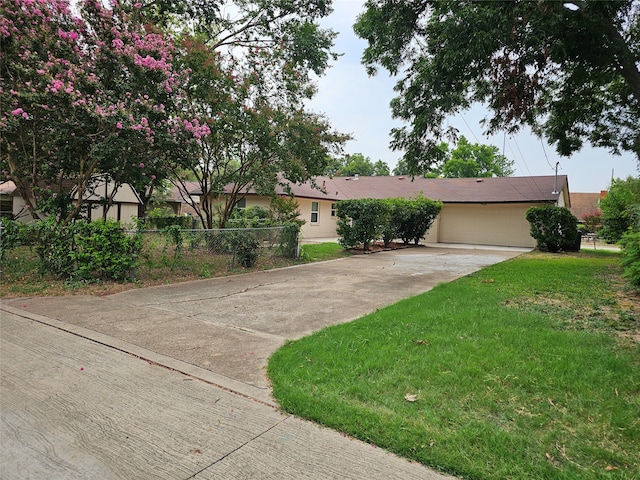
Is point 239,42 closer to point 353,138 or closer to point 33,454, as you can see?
point 353,138

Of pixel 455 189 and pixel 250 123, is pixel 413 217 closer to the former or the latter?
pixel 455 189

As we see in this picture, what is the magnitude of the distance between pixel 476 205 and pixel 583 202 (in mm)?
33407

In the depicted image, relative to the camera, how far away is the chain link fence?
8266 mm

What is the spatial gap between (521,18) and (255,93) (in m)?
7.17

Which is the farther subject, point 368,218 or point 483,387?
point 368,218

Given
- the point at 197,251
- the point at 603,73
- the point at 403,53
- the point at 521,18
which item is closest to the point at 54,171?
the point at 197,251

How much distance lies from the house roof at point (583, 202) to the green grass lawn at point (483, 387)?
46932mm

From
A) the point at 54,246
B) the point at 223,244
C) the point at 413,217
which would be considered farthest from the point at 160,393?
the point at 413,217

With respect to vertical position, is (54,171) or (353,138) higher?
(353,138)

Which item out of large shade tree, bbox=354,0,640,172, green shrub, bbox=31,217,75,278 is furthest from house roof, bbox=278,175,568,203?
green shrub, bbox=31,217,75,278

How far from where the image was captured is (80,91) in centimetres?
749

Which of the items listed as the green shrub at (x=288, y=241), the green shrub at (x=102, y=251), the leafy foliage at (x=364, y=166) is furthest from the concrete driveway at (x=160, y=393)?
the leafy foliage at (x=364, y=166)

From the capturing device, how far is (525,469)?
7.22 feet

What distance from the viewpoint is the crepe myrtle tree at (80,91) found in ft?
Answer: 23.8
